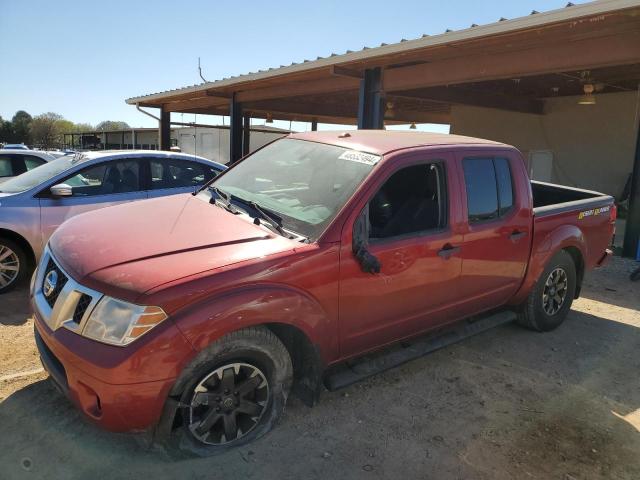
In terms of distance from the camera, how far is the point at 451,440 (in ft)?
9.72

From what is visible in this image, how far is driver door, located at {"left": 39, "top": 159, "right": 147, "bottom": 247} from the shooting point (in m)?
5.28

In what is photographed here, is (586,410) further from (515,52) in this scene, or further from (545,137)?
(545,137)

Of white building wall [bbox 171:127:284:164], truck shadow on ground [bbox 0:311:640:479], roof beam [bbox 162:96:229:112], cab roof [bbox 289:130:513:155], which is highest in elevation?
roof beam [bbox 162:96:229:112]

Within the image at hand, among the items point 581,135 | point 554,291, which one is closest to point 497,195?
point 554,291

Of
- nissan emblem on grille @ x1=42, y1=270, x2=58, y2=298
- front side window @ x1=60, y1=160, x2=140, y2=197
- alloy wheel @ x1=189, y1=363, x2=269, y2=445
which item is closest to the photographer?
alloy wheel @ x1=189, y1=363, x2=269, y2=445

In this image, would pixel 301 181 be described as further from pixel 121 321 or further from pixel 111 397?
pixel 111 397

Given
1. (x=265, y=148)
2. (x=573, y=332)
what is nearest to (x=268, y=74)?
(x=265, y=148)

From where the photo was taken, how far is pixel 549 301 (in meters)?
4.70

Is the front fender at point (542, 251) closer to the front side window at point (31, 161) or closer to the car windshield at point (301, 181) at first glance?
the car windshield at point (301, 181)

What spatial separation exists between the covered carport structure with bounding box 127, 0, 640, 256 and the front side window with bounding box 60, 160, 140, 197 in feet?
15.6

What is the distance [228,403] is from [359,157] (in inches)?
68.2

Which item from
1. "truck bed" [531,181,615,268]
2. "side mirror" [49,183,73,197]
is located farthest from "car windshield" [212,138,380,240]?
"side mirror" [49,183,73,197]

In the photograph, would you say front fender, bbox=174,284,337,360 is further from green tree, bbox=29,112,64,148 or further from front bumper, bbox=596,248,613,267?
green tree, bbox=29,112,64,148

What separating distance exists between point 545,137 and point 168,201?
1450cm
